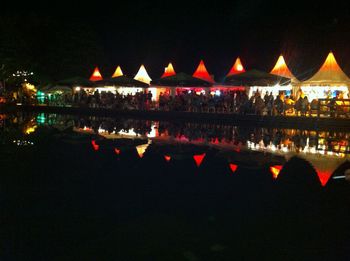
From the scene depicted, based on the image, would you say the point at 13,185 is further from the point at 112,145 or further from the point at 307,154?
the point at 307,154

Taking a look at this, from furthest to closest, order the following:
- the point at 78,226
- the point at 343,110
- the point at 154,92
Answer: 1. the point at 154,92
2. the point at 343,110
3. the point at 78,226

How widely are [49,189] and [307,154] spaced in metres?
7.69

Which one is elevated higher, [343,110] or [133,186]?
[343,110]

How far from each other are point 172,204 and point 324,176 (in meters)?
4.07

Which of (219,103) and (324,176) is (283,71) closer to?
(219,103)

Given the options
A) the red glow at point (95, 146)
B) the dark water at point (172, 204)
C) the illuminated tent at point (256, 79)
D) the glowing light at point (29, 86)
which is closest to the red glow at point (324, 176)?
the dark water at point (172, 204)

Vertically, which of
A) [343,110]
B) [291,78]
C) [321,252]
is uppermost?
[291,78]

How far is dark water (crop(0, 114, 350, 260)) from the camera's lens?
16.0ft

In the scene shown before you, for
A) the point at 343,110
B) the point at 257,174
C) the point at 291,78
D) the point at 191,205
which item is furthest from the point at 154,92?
the point at 191,205

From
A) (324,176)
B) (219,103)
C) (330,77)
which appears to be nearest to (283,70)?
(330,77)

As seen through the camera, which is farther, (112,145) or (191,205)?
(112,145)

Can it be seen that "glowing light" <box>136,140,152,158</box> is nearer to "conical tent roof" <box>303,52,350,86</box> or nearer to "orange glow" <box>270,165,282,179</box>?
"orange glow" <box>270,165,282,179</box>

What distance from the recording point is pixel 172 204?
262 inches

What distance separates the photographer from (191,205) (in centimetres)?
666
